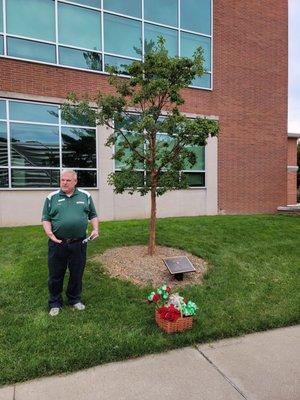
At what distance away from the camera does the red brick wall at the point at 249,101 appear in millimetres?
15008

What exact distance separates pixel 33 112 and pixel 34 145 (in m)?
0.99

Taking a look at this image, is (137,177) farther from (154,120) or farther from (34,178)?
(34,178)

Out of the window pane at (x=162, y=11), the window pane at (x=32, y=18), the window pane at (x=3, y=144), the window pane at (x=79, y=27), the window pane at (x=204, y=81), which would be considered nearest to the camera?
the window pane at (x=3, y=144)

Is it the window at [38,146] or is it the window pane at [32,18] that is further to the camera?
the window pane at [32,18]

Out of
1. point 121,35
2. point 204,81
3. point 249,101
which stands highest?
point 121,35

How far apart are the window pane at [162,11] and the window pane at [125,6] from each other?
31 centimetres

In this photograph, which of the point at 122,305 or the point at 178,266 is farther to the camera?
the point at 178,266

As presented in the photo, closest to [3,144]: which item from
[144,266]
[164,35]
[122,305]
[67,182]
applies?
[164,35]

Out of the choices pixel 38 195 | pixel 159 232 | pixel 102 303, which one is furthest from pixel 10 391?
pixel 38 195

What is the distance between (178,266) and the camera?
20.1 ft

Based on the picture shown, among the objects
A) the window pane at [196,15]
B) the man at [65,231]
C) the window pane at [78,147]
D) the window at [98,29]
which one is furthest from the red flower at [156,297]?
the window pane at [196,15]

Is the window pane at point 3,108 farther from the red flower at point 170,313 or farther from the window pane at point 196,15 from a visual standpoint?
the red flower at point 170,313

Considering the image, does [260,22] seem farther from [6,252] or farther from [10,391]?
[10,391]

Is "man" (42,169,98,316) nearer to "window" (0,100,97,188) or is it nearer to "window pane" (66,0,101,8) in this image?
"window" (0,100,97,188)
